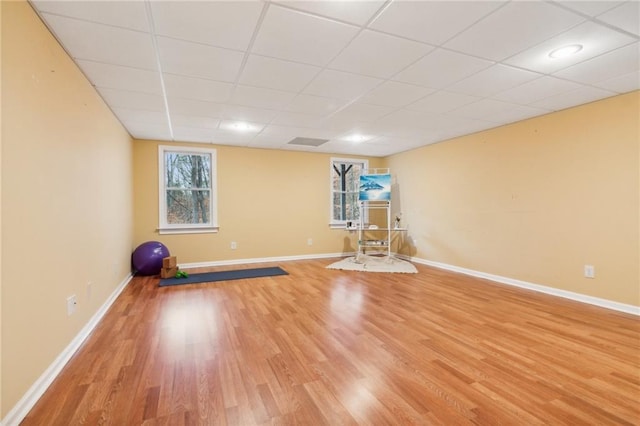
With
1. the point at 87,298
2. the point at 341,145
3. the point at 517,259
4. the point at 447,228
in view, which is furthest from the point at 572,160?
the point at 87,298

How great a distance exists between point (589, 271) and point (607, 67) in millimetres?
2246

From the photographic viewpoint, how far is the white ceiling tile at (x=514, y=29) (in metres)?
1.83

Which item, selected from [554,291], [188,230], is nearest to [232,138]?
[188,230]

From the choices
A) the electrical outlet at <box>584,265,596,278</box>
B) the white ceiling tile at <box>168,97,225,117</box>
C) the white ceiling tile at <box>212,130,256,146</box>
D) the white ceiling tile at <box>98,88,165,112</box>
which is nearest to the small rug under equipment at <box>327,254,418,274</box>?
the electrical outlet at <box>584,265,596,278</box>

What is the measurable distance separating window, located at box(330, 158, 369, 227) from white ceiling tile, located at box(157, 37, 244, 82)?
4226 millimetres

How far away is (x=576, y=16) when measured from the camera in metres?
1.88

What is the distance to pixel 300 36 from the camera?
2.10 meters

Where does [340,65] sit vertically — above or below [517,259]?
above

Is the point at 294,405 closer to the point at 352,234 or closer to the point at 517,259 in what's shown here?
the point at 517,259

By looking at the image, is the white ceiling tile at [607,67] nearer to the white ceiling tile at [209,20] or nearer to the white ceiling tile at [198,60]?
the white ceiling tile at [209,20]

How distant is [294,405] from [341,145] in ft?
16.0

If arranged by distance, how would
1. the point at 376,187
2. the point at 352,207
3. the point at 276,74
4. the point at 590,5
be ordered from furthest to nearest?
1. the point at 352,207
2. the point at 376,187
3. the point at 276,74
4. the point at 590,5

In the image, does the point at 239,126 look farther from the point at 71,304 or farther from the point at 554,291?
the point at 554,291

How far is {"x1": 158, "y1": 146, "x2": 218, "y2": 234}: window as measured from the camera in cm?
534
